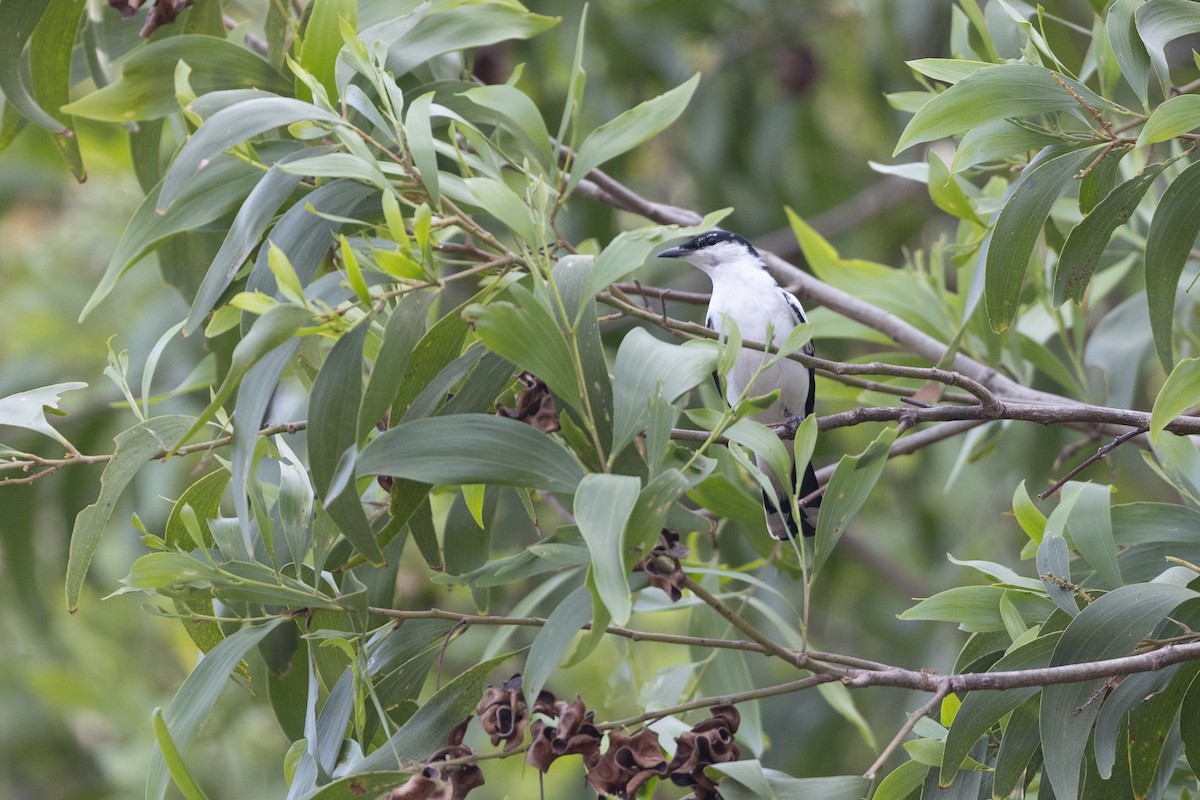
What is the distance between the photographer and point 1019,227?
189 centimetres

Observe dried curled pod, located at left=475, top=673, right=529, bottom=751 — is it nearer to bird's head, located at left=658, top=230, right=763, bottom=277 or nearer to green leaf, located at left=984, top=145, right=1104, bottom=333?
green leaf, located at left=984, top=145, right=1104, bottom=333

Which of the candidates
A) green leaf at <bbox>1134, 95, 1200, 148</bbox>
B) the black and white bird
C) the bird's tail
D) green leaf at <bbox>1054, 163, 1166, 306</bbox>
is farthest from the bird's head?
green leaf at <bbox>1134, 95, 1200, 148</bbox>

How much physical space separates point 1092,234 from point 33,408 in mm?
1711

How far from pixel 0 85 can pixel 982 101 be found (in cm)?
200

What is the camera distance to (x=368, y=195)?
185 cm

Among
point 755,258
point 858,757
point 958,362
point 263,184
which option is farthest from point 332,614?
point 858,757

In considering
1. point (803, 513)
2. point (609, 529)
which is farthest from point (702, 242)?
point (609, 529)

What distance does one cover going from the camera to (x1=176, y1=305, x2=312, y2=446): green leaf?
1449mm

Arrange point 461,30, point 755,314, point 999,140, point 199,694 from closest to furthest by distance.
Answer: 1. point 199,694
2. point 999,140
3. point 461,30
4. point 755,314

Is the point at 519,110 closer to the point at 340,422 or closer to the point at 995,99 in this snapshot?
the point at 340,422

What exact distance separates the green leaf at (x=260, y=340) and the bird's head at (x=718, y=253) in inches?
86.6

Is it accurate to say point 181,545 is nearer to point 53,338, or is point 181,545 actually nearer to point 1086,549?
point 1086,549

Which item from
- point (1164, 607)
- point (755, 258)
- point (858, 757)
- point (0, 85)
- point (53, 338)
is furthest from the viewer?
point (858, 757)

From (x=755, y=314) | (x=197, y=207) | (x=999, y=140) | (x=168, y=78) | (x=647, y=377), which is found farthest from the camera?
(x=755, y=314)
